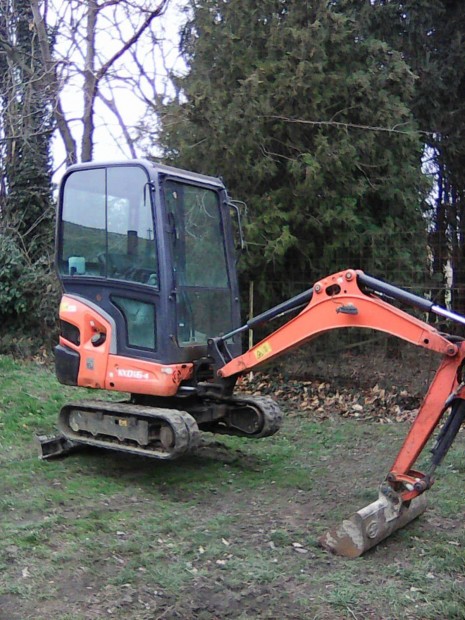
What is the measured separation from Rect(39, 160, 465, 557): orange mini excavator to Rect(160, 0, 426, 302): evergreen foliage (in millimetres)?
3170

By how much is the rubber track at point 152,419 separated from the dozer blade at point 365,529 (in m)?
1.36

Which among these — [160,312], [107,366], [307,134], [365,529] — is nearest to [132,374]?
[107,366]

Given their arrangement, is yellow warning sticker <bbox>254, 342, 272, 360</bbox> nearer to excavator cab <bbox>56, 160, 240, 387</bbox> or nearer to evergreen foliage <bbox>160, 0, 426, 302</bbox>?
excavator cab <bbox>56, 160, 240, 387</bbox>

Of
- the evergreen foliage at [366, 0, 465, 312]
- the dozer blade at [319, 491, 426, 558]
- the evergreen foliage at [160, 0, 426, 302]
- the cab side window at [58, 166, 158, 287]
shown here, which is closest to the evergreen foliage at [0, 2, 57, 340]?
the evergreen foliage at [160, 0, 426, 302]

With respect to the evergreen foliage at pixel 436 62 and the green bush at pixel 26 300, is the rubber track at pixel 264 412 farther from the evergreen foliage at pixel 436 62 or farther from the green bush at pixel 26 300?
the green bush at pixel 26 300

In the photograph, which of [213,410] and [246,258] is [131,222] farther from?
[246,258]

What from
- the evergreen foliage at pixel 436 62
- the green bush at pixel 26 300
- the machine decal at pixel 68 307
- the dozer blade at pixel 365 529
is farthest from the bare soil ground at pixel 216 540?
the green bush at pixel 26 300

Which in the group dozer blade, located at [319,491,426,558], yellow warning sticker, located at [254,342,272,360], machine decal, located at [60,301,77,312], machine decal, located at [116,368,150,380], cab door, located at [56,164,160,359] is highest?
cab door, located at [56,164,160,359]

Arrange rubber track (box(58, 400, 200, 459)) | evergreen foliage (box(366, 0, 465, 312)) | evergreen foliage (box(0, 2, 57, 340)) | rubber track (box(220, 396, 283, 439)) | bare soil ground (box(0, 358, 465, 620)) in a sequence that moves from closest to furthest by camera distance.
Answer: bare soil ground (box(0, 358, 465, 620)) → rubber track (box(58, 400, 200, 459)) → rubber track (box(220, 396, 283, 439)) → evergreen foliage (box(366, 0, 465, 312)) → evergreen foliage (box(0, 2, 57, 340))

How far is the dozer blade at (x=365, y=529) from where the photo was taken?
14.6 feet

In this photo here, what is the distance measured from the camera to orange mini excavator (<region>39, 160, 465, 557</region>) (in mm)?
5531

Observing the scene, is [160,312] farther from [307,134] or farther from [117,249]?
[307,134]

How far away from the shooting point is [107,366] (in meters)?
5.97

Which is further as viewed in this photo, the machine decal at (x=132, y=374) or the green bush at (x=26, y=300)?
the green bush at (x=26, y=300)
